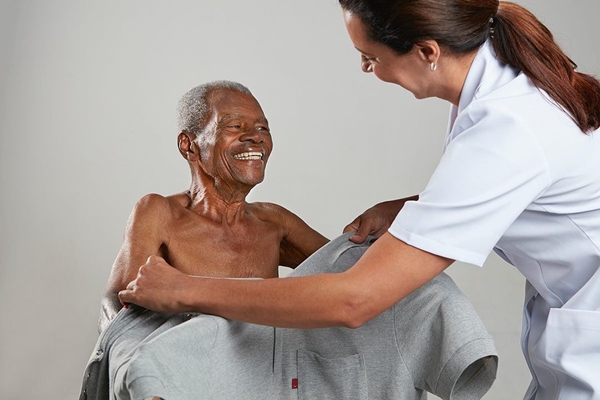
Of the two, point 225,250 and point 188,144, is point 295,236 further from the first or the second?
point 188,144

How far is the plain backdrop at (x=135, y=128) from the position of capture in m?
3.57

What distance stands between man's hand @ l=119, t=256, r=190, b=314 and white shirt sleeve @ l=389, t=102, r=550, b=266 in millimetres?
422

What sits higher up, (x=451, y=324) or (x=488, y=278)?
(x=451, y=324)

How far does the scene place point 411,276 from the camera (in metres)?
1.35

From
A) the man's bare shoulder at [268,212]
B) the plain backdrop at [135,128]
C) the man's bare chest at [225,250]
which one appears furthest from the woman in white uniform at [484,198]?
the plain backdrop at [135,128]

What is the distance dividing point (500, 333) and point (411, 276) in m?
2.55

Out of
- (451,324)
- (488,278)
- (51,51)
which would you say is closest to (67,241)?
(51,51)

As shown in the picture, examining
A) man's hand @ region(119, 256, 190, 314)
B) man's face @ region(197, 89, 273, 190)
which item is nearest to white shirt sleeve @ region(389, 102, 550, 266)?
man's hand @ region(119, 256, 190, 314)

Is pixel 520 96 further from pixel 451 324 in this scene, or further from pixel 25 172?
pixel 25 172

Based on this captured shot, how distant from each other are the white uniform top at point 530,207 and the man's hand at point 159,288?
0.42 meters

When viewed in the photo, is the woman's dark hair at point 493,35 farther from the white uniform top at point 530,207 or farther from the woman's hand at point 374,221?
the woman's hand at point 374,221

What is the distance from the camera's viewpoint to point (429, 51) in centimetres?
144

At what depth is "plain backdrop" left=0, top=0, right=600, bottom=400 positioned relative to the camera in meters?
3.57

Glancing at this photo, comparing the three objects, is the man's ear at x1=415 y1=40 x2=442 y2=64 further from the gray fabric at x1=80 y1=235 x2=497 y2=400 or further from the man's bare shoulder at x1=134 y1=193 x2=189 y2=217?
the man's bare shoulder at x1=134 y1=193 x2=189 y2=217
